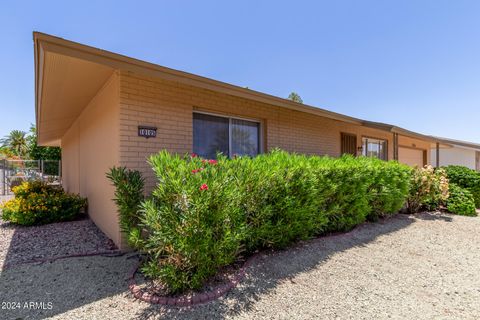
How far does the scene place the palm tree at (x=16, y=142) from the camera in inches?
1604

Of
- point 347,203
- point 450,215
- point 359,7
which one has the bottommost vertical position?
point 450,215

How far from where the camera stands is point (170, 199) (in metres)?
2.88

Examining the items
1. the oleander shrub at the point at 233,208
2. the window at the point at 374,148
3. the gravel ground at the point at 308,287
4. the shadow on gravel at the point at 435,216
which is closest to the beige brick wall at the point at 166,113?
the oleander shrub at the point at 233,208

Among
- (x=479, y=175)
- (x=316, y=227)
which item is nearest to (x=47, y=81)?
(x=316, y=227)

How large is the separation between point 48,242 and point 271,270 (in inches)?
165

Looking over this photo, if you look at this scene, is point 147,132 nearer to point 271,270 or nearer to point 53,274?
point 53,274

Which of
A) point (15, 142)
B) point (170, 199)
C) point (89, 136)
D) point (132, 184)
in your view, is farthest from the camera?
point (15, 142)

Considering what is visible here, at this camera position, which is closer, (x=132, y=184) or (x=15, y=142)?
(x=132, y=184)

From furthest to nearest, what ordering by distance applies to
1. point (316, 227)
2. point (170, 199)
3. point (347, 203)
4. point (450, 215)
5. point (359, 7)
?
point (359, 7) → point (450, 215) → point (347, 203) → point (316, 227) → point (170, 199)

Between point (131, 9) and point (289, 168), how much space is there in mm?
5369

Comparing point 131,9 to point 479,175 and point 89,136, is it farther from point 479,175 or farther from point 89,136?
point 479,175

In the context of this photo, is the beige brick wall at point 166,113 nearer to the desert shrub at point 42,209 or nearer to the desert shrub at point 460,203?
the desert shrub at point 42,209

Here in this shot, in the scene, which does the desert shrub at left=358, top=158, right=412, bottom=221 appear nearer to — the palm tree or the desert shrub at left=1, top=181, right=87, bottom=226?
the desert shrub at left=1, top=181, right=87, bottom=226

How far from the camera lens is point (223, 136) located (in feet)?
18.7
